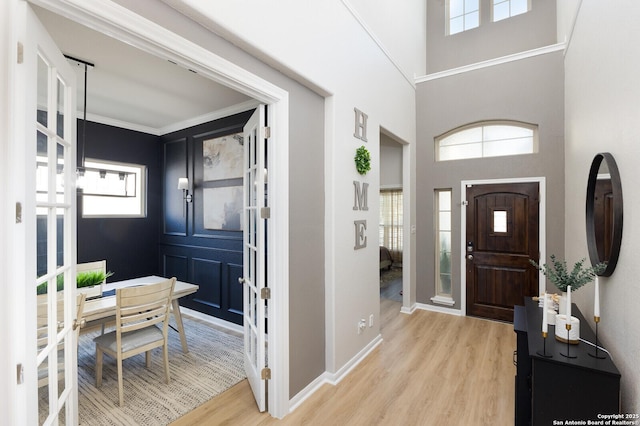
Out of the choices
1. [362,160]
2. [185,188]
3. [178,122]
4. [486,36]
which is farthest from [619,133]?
[178,122]

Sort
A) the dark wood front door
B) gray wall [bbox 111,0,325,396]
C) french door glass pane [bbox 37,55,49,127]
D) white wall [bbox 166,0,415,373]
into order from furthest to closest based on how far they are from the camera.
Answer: the dark wood front door
gray wall [bbox 111,0,325,396]
white wall [bbox 166,0,415,373]
french door glass pane [bbox 37,55,49,127]

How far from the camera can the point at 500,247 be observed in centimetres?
429

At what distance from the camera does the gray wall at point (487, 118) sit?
396cm

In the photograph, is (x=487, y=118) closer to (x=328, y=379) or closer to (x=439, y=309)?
(x=439, y=309)

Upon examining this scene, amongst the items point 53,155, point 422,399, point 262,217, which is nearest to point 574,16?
point 262,217

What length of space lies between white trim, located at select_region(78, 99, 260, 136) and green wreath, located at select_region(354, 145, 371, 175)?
60.2 inches

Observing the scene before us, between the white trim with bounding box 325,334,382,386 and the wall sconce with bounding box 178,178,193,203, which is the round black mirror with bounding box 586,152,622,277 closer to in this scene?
the white trim with bounding box 325,334,382,386

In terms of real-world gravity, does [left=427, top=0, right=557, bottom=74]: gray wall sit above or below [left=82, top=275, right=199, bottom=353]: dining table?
above

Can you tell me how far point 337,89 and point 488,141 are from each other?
2.86m

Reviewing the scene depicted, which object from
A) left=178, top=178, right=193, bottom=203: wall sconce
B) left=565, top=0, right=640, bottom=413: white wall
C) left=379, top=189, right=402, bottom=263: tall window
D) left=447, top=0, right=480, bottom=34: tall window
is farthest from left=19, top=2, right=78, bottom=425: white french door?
left=379, top=189, right=402, bottom=263: tall window

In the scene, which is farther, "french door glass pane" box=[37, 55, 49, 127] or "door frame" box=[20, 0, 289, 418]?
"door frame" box=[20, 0, 289, 418]

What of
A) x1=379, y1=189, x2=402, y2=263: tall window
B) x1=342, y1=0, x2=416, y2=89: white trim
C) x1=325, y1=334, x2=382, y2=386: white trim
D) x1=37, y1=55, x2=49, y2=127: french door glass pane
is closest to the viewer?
x1=37, y1=55, x2=49, y2=127: french door glass pane

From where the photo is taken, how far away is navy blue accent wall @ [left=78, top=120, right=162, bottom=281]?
13.7 feet

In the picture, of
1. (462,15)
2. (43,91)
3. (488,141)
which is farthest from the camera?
(462,15)
